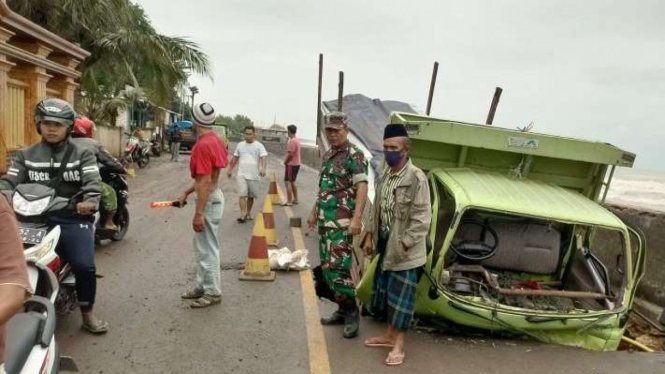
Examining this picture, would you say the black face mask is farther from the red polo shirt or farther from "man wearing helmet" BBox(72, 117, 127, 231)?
"man wearing helmet" BBox(72, 117, 127, 231)

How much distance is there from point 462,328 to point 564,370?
90cm

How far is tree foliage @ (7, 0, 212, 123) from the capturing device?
15.5 meters

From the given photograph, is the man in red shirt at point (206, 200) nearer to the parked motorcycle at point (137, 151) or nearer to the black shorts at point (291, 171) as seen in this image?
the black shorts at point (291, 171)

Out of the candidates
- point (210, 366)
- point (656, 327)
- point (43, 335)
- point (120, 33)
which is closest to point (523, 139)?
point (656, 327)

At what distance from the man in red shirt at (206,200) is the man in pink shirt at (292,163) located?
6135mm

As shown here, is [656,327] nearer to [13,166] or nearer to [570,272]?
[570,272]

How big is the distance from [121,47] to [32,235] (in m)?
16.0

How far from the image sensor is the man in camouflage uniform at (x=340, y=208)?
14.0 feet

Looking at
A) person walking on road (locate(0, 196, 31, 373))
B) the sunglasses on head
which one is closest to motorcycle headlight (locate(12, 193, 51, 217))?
person walking on road (locate(0, 196, 31, 373))

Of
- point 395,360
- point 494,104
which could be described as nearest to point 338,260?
point 395,360

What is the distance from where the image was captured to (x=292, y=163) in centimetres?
1089

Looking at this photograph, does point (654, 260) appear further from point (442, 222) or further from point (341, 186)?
point (341, 186)

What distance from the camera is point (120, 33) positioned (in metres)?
17.4

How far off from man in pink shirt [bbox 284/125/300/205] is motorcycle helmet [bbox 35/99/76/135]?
7266 millimetres
